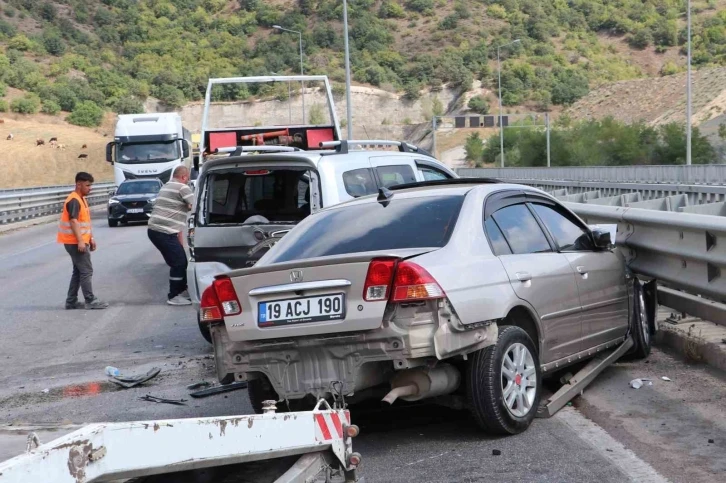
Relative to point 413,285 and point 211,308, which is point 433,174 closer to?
point 211,308

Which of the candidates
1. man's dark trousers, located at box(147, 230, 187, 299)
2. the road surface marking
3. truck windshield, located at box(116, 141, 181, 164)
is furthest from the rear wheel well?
truck windshield, located at box(116, 141, 181, 164)

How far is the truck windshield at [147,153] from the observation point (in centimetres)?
3888

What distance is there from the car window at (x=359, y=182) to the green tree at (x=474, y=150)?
83.1 metres

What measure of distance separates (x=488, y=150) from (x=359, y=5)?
5575 centimetres

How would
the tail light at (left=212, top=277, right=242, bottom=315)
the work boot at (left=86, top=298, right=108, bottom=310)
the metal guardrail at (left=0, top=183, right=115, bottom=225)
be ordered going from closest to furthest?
the tail light at (left=212, top=277, right=242, bottom=315)
the work boot at (left=86, top=298, right=108, bottom=310)
the metal guardrail at (left=0, top=183, right=115, bottom=225)

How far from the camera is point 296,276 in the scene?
6.25 metres

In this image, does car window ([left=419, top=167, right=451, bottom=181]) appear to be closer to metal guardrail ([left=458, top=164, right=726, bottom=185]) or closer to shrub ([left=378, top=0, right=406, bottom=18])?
metal guardrail ([left=458, top=164, right=726, bottom=185])

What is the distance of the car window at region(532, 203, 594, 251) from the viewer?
7.75 m

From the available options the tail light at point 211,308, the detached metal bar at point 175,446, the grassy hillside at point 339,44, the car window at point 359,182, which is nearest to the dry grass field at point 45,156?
the grassy hillside at point 339,44

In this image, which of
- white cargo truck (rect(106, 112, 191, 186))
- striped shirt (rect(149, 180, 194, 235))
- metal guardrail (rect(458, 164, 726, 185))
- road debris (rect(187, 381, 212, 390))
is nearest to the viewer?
road debris (rect(187, 381, 212, 390))

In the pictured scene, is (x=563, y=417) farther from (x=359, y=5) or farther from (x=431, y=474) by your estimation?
(x=359, y=5)

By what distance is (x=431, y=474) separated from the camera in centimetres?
580

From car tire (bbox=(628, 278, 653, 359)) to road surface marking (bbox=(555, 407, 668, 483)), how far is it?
5.02ft

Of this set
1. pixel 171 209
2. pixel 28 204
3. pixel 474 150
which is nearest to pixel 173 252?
pixel 171 209
